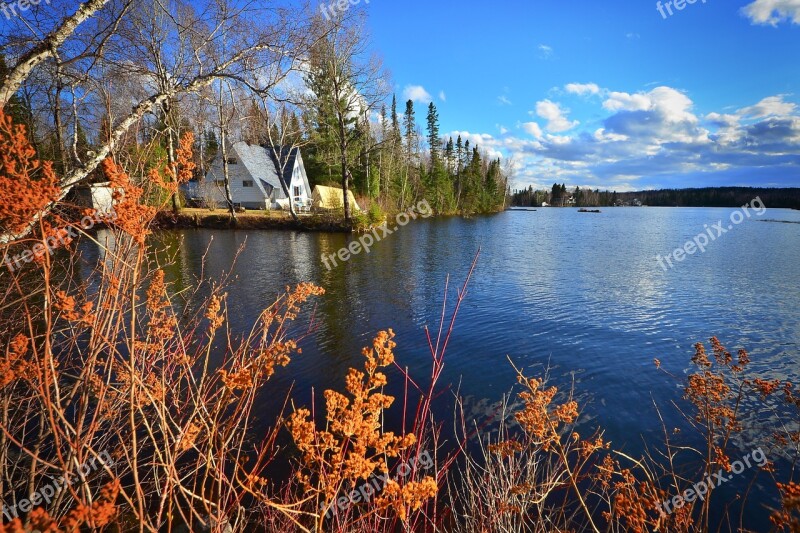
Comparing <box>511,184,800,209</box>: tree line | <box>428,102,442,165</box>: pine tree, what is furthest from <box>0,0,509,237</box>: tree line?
<box>511,184,800,209</box>: tree line

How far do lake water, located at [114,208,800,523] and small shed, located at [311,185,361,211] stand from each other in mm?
12932

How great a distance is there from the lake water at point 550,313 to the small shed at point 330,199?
12.9 meters

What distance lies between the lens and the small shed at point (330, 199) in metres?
33.9

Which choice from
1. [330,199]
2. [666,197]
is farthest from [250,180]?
[666,197]

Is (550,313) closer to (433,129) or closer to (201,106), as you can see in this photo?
(201,106)

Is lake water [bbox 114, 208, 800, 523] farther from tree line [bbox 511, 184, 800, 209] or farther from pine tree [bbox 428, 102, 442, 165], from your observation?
tree line [bbox 511, 184, 800, 209]

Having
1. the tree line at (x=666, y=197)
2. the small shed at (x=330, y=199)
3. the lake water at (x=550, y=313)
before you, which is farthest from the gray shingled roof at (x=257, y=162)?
the tree line at (x=666, y=197)

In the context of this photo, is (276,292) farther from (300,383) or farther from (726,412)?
(726,412)

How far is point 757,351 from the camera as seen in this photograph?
859 centimetres

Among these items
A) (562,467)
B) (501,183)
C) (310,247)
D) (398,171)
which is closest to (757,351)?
(562,467)

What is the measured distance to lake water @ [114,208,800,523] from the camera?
280 inches

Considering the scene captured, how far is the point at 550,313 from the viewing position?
1097 cm

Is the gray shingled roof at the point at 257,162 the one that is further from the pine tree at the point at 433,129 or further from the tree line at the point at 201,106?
the pine tree at the point at 433,129

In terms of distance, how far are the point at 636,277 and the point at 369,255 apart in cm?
1174
